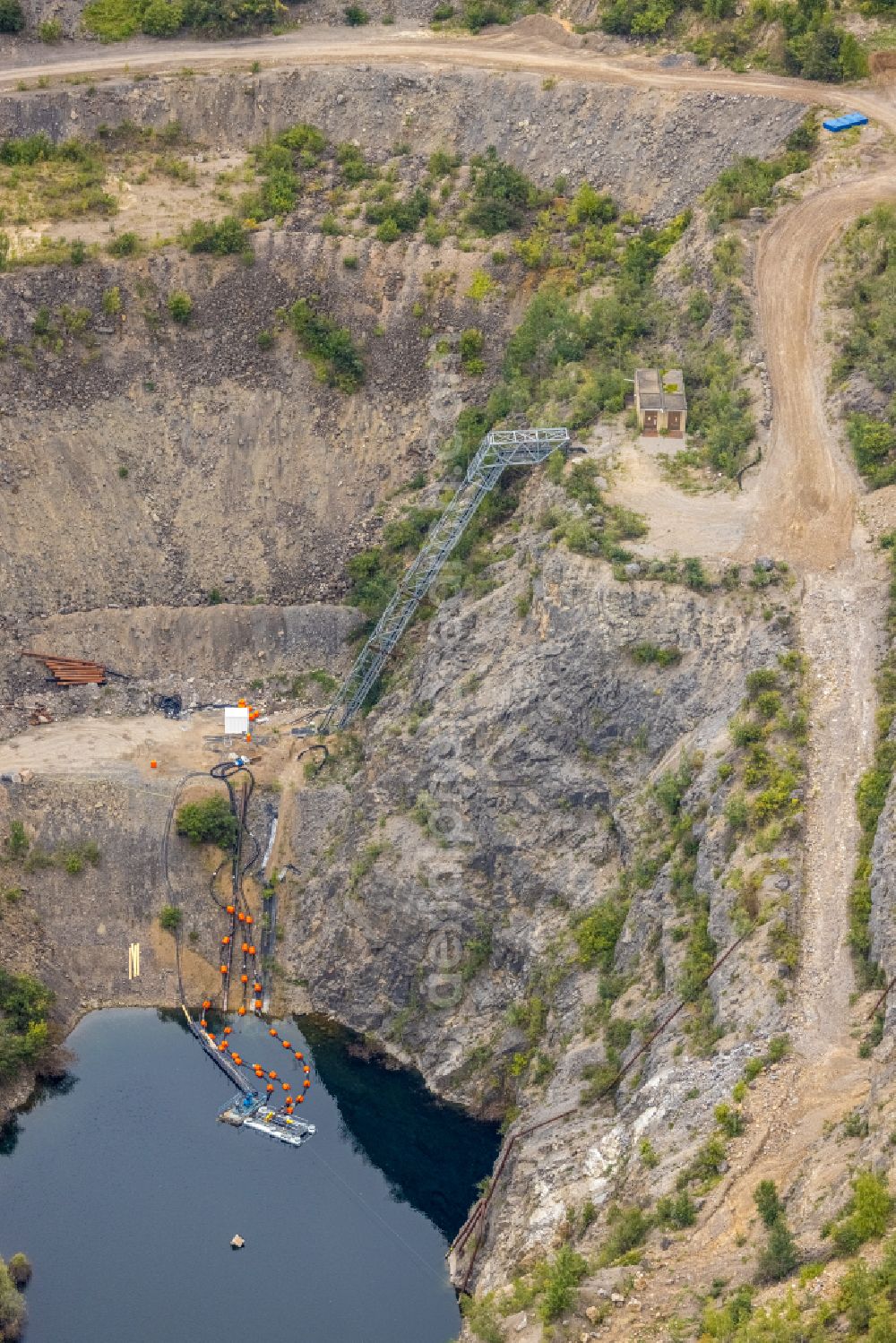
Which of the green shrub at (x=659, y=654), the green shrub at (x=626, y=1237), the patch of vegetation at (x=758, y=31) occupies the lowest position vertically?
the green shrub at (x=626, y=1237)

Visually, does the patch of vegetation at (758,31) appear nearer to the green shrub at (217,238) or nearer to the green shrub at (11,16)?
the green shrub at (217,238)

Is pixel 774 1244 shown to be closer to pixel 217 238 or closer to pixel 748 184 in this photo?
pixel 748 184

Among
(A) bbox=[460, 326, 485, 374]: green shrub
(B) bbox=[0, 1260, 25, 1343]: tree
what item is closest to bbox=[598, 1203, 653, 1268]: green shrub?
(B) bbox=[0, 1260, 25, 1343]: tree

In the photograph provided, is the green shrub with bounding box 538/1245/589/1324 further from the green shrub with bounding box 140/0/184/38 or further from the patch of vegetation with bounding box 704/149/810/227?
the green shrub with bounding box 140/0/184/38

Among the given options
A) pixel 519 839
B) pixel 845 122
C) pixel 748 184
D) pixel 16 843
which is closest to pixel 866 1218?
pixel 519 839

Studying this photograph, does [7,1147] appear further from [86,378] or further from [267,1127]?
[86,378]

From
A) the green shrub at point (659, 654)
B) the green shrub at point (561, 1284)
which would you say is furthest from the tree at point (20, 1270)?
the green shrub at point (659, 654)

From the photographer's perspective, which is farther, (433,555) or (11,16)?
(11,16)

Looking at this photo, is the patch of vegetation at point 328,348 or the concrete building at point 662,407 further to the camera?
the patch of vegetation at point 328,348
